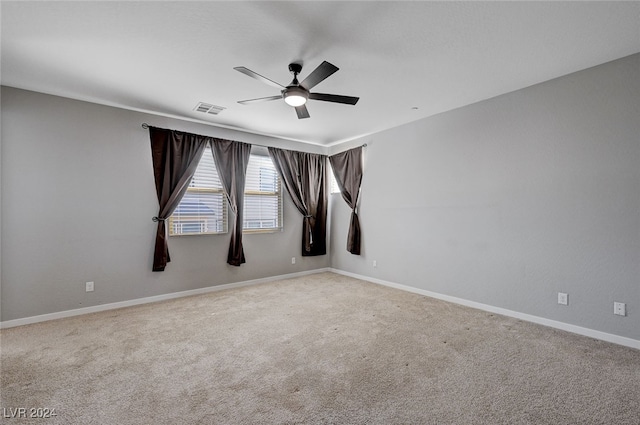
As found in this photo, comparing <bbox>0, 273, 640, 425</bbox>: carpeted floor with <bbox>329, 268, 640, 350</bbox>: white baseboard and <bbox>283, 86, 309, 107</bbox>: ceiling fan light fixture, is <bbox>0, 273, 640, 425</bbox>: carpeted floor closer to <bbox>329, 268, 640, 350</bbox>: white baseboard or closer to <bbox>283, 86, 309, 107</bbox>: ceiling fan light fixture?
<bbox>329, 268, 640, 350</bbox>: white baseboard

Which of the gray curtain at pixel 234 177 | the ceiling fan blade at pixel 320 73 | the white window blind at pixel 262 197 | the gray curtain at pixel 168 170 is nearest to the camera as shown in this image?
the ceiling fan blade at pixel 320 73

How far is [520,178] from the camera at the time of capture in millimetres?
3205

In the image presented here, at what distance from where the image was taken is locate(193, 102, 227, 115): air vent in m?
3.64

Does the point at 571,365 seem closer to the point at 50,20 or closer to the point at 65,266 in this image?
the point at 50,20

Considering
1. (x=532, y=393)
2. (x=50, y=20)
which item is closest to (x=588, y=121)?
(x=532, y=393)

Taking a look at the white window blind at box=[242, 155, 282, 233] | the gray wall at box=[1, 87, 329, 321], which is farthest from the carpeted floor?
the white window blind at box=[242, 155, 282, 233]

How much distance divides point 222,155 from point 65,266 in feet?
7.83

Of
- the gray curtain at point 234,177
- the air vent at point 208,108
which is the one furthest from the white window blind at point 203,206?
the air vent at point 208,108

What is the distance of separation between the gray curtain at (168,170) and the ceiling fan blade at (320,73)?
2.40 meters

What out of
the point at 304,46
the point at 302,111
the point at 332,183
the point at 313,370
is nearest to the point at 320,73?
the point at 304,46

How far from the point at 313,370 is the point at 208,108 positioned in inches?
132

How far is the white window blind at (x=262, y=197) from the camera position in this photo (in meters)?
4.83

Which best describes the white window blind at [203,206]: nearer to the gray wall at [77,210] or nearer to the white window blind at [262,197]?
the gray wall at [77,210]

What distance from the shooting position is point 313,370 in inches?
85.0
